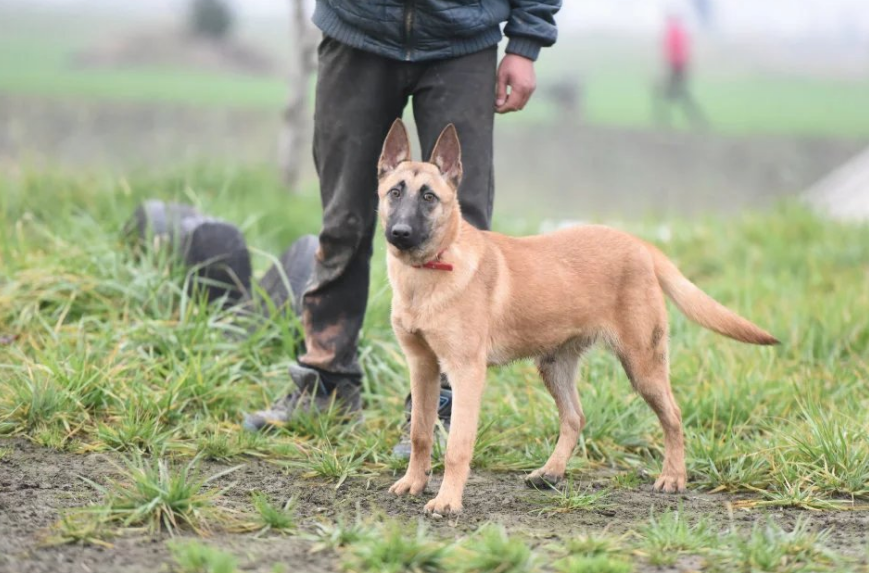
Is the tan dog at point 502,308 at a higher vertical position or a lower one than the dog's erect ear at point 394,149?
lower

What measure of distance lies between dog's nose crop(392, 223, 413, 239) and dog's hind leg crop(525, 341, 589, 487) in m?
0.93

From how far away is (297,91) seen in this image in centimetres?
874

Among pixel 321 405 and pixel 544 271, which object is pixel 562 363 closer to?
pixel 544 271

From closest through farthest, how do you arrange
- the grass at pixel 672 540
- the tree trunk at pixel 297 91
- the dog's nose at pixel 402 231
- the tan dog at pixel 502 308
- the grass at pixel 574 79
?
1. the grass at pixel 672 540
2. the dog's nose at pixel 402 231
3. the tan dog at pixel 502 308
4. the tree trunk at pixel 297 91
5. the grass at pixel 574 79

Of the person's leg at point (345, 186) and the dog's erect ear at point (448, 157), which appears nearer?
the dog's erect ear at point (448, 157)

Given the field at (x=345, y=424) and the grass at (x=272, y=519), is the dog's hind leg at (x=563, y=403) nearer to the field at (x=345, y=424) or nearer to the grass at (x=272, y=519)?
the field at (x=345, y=424)

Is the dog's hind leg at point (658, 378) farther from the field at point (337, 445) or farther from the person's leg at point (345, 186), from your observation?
the person's leg at point (345, 186)

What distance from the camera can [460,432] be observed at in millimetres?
3910

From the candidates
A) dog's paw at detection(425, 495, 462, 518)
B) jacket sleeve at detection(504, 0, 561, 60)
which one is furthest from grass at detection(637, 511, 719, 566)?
jacket sleeve at detection(504, 0, 561, 60)

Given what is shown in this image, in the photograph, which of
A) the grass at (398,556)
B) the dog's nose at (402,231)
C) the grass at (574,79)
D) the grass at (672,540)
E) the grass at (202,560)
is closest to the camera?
the grass at (202,560)

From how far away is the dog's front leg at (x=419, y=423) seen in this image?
4137mm

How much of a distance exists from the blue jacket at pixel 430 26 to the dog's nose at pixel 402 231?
0.91 metres

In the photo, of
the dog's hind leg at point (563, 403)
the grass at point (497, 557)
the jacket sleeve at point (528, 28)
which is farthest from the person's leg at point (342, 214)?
the grass at point (497, 557)

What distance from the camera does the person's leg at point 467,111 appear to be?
14.6 feet
